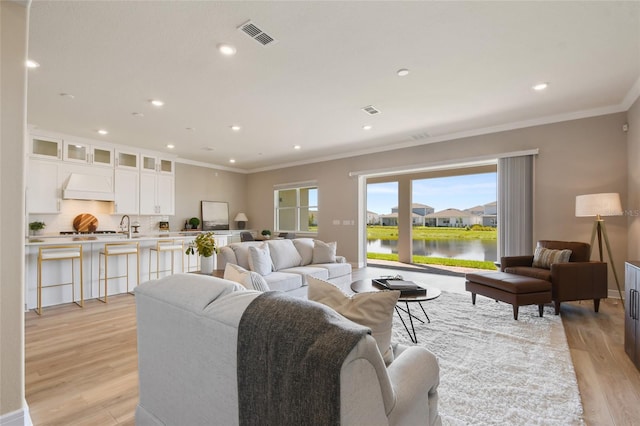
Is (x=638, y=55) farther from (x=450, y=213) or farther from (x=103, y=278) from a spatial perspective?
(x=103, y=278)

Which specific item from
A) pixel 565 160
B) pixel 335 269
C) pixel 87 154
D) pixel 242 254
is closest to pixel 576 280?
pixel 565 160

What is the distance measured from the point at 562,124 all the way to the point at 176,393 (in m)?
6.05

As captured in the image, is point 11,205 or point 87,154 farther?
point 87,154

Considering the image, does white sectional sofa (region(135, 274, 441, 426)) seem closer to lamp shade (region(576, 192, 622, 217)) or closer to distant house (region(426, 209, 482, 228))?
lamp shade (region(576, 192, 622, 217))

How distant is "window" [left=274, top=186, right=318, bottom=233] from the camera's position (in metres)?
8.48

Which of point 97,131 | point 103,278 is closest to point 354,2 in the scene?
point 103,278

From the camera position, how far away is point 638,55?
310cm

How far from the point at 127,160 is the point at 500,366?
7.55m

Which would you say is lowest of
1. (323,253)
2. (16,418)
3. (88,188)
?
(16,418)

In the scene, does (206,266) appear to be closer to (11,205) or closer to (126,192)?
(11,205)

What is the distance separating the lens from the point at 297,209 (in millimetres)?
8836

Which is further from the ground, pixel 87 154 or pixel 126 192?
pixel 87 154

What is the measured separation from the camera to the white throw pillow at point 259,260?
3820mm

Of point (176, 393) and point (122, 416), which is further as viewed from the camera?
point (122, 416)
